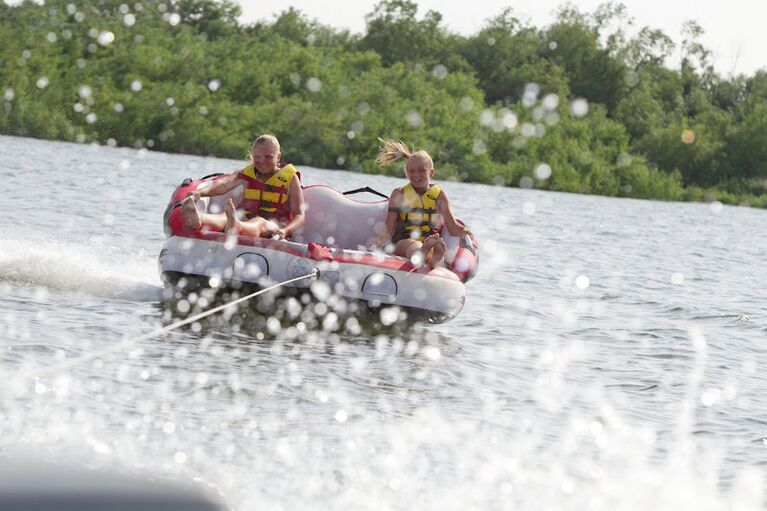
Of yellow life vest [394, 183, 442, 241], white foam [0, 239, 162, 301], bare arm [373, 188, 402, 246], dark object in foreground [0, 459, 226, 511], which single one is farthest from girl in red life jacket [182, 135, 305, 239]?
dark object in foreground [0, 459, 226, 511]

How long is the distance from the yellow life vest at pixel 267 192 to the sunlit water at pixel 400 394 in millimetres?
744

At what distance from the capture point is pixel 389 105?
127ft

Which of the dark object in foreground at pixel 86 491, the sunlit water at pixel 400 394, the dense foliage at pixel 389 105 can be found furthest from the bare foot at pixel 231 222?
the dense foliage at pixel 389 105

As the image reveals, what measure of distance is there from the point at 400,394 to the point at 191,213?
1.88 metres

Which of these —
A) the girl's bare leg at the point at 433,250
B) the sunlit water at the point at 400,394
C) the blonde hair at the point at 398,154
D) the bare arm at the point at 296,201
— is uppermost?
the blonde hair at the point at 398,154

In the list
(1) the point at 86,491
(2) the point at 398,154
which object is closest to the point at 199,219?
(2) the point at 398,154

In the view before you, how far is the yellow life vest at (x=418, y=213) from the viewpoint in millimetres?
7121

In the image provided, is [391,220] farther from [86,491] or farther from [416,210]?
[86,491]

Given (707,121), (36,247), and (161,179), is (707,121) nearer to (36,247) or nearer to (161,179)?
(161,179)

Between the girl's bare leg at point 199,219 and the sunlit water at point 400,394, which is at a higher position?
the girl's bare leg at point 199,219

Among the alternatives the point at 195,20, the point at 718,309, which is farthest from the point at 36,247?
the point at 195,20

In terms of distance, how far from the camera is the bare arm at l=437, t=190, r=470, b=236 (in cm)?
715

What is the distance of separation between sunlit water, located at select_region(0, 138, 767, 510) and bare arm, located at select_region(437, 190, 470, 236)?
0.61 m

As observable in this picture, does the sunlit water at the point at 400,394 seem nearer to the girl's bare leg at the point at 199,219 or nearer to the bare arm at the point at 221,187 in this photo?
the girl's bare leg at the point at 199,219
